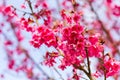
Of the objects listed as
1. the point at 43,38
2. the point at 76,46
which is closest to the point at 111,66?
the point at 76,46

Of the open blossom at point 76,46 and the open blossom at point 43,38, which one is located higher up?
the open blossom at point 43,38

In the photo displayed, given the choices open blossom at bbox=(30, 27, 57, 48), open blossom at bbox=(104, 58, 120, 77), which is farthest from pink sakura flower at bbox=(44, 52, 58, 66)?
open blossom at bbox=(104, 58, 120, 77)

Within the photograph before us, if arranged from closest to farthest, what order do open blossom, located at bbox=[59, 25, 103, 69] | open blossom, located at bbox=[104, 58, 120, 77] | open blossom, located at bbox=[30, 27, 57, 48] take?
open blossom, located at bbox=[59, 25, 103, 69]
open blossom, located at bbox=[104, 58, 120, 77]
open blossom, located at bbox=[30, 27, 57, 48]

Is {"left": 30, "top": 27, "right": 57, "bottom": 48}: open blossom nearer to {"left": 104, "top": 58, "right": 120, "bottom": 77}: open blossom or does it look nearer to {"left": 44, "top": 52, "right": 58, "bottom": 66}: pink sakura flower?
{"left": 44, "top": 52, "right": 58, "bottom": 66}: pink sakura flower

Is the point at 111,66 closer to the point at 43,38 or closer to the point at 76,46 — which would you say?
the point at 76,46

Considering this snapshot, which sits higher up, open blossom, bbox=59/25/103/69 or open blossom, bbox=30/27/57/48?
open blossom, bbox=30/27/57/48

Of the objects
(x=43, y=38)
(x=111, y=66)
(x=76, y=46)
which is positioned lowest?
(x=111, y=66)

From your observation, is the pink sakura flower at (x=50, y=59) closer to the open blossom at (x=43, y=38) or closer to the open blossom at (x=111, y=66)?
the open blossom at (x=43, y=38)

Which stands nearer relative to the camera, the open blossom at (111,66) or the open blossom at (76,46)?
the open blossom at (76,46)

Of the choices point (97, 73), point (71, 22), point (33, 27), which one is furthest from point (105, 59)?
point (33, 27)

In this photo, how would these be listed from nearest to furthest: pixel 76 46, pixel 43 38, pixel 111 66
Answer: pixel 76 46, pixel 111 66, pixel 43 38

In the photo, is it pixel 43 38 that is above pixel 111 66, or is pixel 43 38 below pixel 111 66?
above

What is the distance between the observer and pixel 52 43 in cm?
551

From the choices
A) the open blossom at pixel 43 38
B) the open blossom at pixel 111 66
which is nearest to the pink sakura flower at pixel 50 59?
the open blossom at pixel 43 38
